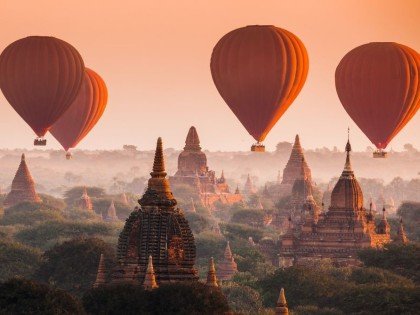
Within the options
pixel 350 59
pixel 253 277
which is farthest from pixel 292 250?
pixel 350 59

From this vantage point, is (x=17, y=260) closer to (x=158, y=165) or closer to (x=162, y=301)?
(x=158, y=165)

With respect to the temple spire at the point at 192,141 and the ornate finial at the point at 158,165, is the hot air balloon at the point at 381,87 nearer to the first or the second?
the ornate finial at the point at 158,165

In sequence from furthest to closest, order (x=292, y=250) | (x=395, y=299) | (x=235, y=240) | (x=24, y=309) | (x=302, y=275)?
1. (x=235, y=240)
2. (x=292, y=250)
3. (x=302, y=275)
4. (x=395, y=299)
5. (x=24, y=309)

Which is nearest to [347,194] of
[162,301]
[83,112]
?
[83,112]

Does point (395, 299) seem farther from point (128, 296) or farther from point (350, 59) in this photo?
point (350, 59)

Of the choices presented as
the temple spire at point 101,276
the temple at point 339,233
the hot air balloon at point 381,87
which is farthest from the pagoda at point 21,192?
the temple spire at point 101,276
